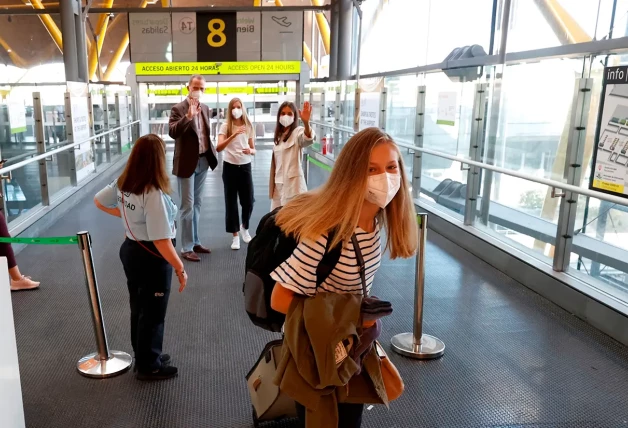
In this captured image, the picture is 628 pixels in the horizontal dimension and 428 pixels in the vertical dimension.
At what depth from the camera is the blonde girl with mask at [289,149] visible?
4906mm

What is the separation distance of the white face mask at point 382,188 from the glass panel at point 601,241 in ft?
11.0

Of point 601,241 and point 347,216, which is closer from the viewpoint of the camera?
point 347,216

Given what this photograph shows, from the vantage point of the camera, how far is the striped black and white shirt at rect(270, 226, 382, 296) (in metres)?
1.64

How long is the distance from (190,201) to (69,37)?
26.2 feet

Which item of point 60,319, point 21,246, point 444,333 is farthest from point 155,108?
point 444,333

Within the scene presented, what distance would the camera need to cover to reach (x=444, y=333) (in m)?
3.67

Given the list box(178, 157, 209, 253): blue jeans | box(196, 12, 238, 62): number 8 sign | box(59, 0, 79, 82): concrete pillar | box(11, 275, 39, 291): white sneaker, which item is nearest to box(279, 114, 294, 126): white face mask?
box(178, 157, 209, 253): blue jeans

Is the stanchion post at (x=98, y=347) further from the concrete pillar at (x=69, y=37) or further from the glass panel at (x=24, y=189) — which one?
the concrete pillar at (x=69, y=37)

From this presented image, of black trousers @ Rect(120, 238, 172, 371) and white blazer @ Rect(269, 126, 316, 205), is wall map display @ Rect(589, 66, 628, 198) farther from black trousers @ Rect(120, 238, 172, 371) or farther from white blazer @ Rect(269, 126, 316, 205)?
black trousers @ Rect(120, 238, 172, 371)

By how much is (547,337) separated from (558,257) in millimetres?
994

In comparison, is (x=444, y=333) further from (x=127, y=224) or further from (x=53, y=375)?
(x=53, y=375)

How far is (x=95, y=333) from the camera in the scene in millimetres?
3088

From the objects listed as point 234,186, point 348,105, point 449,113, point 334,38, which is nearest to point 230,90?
point 334,38

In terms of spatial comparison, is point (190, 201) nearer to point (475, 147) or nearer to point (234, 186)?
point (234, 186)
